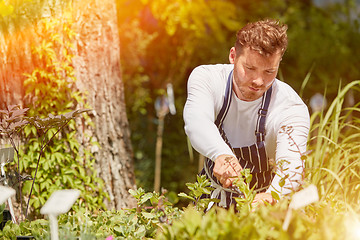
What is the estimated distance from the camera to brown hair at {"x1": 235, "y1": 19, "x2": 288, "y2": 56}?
1876 mm

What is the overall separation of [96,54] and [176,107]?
3043 mm

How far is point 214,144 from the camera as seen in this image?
1.86m

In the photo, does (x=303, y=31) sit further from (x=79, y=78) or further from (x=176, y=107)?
(x=79, y=78)

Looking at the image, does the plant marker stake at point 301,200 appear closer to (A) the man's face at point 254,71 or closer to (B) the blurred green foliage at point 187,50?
(A) the man's face at point 254,71

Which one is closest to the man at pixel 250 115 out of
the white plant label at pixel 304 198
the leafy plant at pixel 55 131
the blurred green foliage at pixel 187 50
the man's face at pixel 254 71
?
the man's face at pixel 254 71

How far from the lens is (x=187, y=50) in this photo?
20.7 feet

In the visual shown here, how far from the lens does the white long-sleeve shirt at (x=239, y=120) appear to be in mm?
1886

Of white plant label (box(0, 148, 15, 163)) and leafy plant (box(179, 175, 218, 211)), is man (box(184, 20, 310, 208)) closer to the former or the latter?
leafy plant (box(179, 175, 218, 211))

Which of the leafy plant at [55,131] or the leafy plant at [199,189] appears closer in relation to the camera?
the leafy plant at [199,189]

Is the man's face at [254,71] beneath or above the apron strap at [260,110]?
above

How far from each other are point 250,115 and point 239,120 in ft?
0.20

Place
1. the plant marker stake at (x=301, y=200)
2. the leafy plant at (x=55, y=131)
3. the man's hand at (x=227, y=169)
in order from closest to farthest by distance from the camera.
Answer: the plant marker stake at (x=301, y=200)
the man's hand at (x=227, y=169)
the leafy plant at (x=55, y=131)

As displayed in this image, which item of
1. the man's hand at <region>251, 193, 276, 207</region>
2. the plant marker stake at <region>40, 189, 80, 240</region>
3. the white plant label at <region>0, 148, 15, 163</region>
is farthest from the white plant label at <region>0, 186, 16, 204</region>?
the man's hand at <region>251, 193, 276, 207</region>

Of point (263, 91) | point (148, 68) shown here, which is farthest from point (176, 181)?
point (263, 91)
